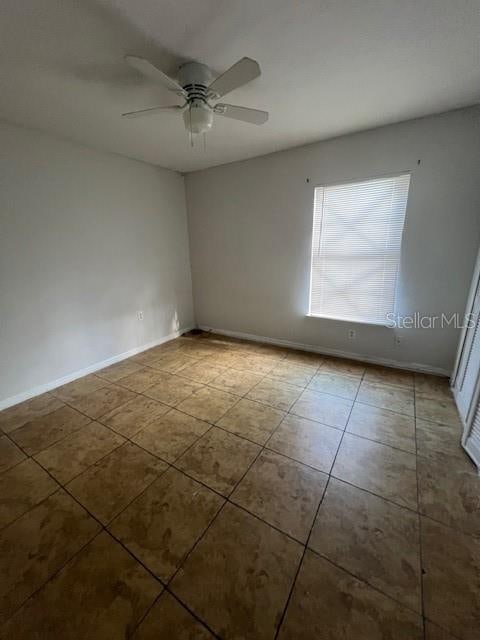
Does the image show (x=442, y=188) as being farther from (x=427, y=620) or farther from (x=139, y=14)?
(x=427, y=620)

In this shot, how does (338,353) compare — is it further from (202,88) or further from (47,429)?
(47,429)

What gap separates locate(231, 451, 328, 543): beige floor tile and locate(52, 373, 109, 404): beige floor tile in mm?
1932

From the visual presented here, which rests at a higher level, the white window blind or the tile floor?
the white window blind

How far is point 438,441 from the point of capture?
190 centimetres

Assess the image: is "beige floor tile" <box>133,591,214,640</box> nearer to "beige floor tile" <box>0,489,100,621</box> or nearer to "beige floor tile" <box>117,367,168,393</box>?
"beige floor tile" <box>0,489,100,621</box>

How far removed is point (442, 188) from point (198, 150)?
A: 8.37 ft

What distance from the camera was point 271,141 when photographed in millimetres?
2811

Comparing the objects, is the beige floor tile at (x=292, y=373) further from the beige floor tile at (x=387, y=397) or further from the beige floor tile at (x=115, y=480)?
the beige floor tile at (x=115, y=480)

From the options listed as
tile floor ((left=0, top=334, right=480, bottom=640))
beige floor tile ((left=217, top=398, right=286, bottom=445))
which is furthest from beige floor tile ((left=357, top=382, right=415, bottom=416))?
beige floor tile ((left=217, top=398, right=286, bottom=445))

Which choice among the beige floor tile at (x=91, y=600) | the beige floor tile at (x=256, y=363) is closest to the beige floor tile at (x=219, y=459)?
the beige floor tile at (x=91, y=600)

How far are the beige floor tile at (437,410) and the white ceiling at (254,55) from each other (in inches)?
97.7

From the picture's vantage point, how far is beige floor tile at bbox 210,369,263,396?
2.65 m

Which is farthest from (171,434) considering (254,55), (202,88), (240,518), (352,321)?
(254,55)

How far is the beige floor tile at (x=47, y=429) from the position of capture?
6.45ft
